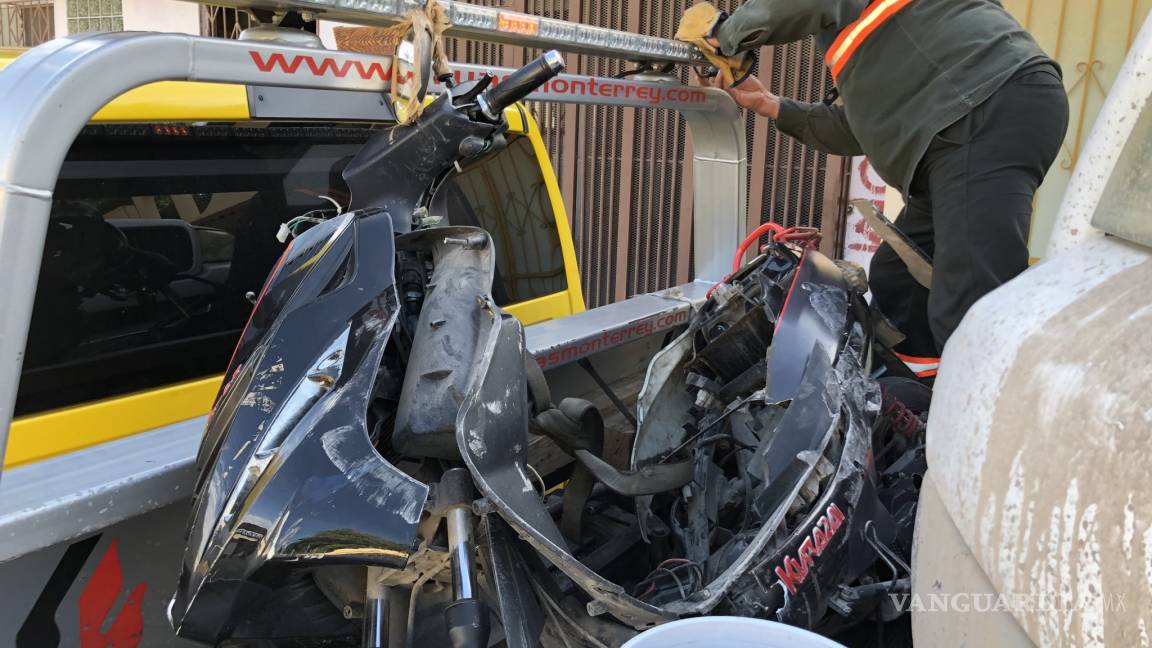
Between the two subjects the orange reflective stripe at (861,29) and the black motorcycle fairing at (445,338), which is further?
the orange reflective stripe at (861,29)

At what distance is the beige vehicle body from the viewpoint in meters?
0.97

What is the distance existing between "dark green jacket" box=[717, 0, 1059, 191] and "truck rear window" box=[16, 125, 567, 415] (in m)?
1.41

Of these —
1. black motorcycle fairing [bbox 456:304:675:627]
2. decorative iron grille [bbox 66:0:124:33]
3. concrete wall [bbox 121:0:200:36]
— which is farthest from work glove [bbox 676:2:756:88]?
decorative iron grille [bbox 66:0:124:33]

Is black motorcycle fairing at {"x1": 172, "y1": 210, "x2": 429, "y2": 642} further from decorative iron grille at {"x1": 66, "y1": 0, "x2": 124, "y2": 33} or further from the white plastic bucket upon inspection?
decorative iron grille at {"x1": 66, "y1": 0, "x2": 124, "y2": 33}

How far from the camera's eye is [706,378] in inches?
111

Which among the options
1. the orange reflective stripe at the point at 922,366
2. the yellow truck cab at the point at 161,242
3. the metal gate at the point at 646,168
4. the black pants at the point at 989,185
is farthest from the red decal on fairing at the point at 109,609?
the metal gate at the point at 646,168

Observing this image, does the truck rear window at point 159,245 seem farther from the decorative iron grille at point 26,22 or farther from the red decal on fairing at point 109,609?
the decorative iron grille at point 26,22

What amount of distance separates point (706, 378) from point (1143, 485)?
1.89 metres

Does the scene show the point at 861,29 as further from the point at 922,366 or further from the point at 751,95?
the point at 922,366

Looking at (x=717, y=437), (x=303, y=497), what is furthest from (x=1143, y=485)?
(x=717, y=437)

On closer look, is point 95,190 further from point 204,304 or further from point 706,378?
point 706,378

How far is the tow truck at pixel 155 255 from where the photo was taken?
1.41 m

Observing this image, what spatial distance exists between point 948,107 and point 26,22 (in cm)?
1274

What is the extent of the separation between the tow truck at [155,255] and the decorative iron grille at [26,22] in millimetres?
10925
